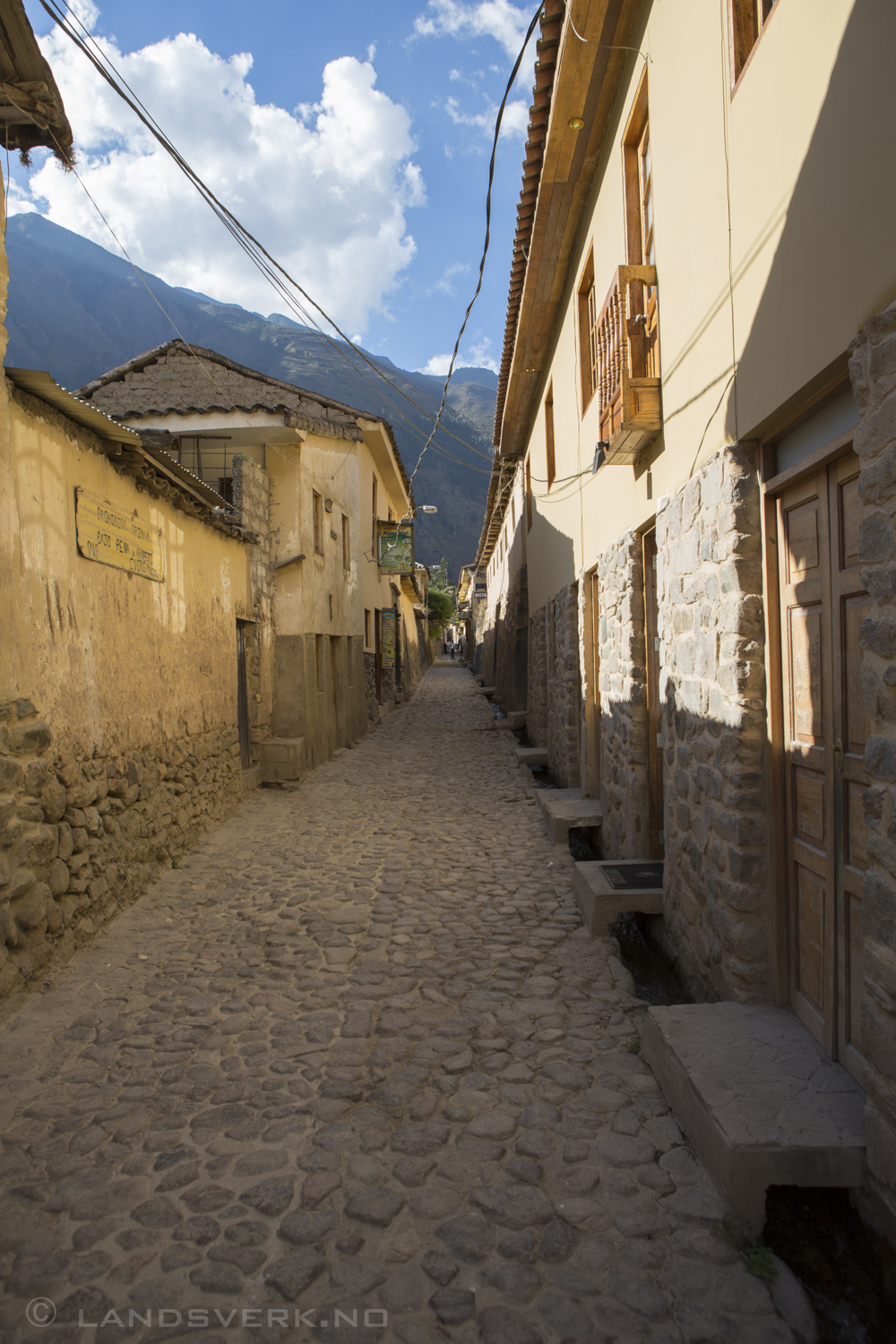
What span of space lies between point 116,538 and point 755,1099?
5.06 metres

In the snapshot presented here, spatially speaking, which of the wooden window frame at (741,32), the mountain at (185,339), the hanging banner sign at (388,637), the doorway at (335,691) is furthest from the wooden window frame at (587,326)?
the mountain at (185,339)

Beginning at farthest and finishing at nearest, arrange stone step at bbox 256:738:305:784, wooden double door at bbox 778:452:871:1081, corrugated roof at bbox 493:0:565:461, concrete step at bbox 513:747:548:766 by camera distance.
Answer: concrete step at bbox 513:747:548:766, stone step at bbox 256:738:305:784, corrugated roof at bbox 493:0:565:461, wooden double door at bbox 778:452:871:1081

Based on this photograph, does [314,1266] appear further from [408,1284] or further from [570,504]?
[570,504]

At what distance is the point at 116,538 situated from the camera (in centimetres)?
520

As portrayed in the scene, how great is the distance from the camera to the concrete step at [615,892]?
430 cm

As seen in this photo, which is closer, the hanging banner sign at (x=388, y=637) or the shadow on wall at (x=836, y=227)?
the shadow on wall at (x=836, y=227)

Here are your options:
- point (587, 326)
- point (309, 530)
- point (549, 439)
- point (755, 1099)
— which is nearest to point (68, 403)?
point (587, 326)

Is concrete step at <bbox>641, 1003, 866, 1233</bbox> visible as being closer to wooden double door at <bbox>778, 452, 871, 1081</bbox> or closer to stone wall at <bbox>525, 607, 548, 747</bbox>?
wooden double door at <bbox>778, 452, 871, 1081</bbox>

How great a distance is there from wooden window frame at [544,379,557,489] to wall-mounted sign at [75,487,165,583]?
5.11m

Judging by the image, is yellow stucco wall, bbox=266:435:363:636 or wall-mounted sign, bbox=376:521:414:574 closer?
yellow stucco wall, bbox=266:435:363:636

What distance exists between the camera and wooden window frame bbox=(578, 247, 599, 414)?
642 centimetres

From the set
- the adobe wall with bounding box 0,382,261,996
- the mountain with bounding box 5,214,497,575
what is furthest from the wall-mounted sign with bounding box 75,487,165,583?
the mountain with bounding box 5,214,497,575

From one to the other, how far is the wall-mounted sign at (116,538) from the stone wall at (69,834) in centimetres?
137

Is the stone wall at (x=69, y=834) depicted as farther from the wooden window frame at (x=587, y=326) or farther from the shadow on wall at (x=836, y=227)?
the wooden window frame at (x=587, y=326)
